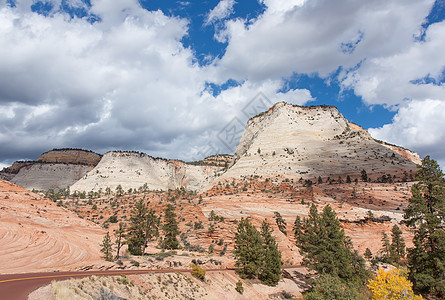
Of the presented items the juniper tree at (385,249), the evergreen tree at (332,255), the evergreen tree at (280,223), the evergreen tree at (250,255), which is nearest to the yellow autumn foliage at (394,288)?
the evergreen tree at (332,255)

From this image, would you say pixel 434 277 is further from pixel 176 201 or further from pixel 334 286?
pixel 176 201

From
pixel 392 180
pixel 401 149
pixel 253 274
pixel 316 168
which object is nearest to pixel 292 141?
pixel 316 168

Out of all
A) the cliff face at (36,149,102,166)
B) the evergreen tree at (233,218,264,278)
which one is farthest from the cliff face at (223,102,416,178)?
the cliff face at (36,149,102,166)

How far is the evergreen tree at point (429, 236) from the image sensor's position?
2158 centimetres

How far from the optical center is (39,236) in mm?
26797

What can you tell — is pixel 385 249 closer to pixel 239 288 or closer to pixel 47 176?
pixel 239 288

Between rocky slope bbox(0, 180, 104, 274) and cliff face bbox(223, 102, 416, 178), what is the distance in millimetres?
57471

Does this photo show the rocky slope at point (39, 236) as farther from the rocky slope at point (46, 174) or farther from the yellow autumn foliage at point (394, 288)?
the rocky slope at point (46, 174)

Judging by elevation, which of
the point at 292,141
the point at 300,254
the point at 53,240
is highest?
the point at 292,141

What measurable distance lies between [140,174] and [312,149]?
81047 millimetres

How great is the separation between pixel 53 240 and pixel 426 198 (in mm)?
39660

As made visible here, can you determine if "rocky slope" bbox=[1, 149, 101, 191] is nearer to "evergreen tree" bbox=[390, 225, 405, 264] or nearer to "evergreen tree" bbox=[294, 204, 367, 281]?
"evergreen tree" bbox=[294, 204, 367, 281]

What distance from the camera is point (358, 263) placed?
32.9 meters

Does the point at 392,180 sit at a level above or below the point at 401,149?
below
